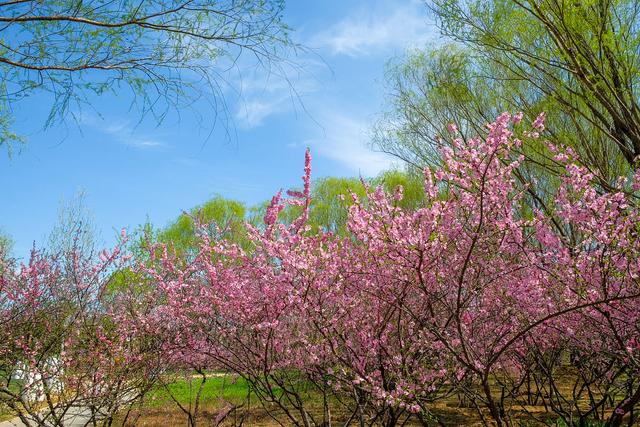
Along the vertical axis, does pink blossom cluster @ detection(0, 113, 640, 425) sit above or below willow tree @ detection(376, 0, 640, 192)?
below

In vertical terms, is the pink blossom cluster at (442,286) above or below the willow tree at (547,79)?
below

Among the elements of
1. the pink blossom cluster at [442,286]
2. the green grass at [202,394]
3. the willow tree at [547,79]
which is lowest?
the green grass at [202,394]

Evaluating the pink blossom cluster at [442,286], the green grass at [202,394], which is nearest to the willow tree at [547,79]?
the pink blossom cluster at [442,286]

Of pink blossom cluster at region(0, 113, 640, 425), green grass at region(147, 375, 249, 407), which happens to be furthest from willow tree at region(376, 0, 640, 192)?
green grass at region(147, 375, 249, 407)

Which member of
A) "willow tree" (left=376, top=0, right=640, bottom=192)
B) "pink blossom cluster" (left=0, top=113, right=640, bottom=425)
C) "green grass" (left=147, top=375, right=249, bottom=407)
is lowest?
"green grass" (left=147, top=375, right=249, bottom=407)

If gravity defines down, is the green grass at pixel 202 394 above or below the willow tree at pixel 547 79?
below

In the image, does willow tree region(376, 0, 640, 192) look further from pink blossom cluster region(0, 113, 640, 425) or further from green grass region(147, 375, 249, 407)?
green grass region(147, 375, 249, 407)

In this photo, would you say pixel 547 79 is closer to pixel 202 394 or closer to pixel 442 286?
pixel 442 286

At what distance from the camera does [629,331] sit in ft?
16.0

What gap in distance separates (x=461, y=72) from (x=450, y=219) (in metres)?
10.1

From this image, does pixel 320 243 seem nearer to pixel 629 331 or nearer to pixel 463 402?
pixel 629 331

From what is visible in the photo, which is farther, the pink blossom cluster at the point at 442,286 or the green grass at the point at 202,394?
→ the green grass at the point at 202,394

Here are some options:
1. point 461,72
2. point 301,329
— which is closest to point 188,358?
point 301,329

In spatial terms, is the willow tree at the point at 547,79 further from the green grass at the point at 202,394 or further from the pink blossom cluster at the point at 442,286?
the green grass at the point at 202,394
